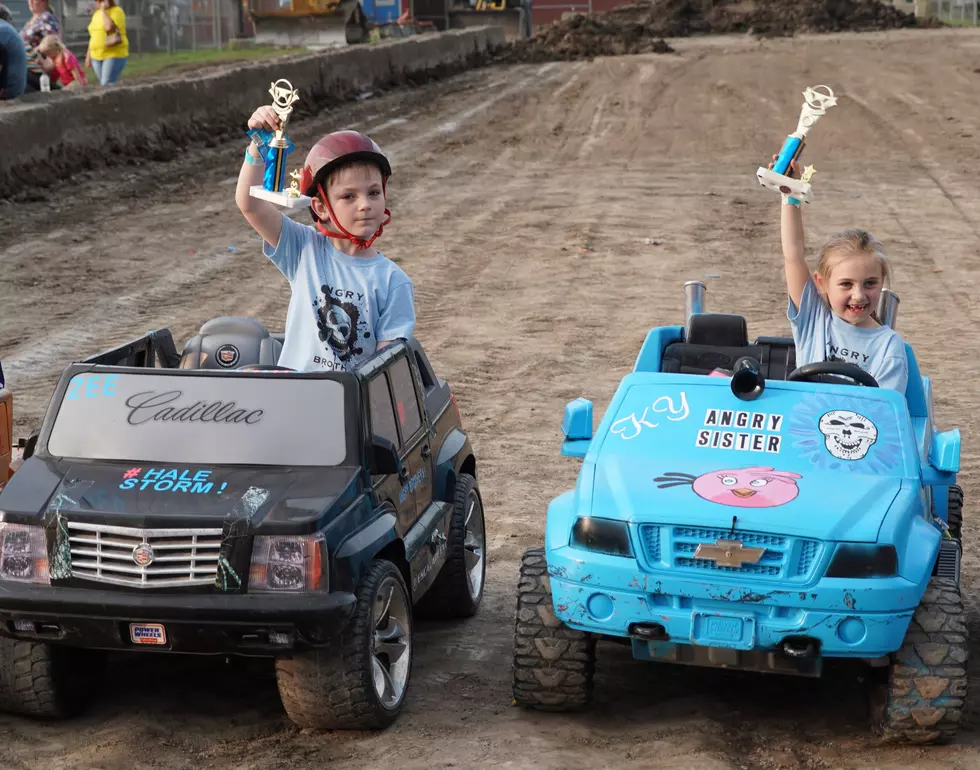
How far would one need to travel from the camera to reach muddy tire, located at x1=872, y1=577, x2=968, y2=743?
526 centimetres

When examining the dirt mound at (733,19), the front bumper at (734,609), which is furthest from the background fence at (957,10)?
the front bumper at (734,609)

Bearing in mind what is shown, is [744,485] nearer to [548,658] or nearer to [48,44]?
[548,658]

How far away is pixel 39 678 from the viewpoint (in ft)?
17.9

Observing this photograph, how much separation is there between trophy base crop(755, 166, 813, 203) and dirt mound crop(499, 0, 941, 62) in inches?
1341

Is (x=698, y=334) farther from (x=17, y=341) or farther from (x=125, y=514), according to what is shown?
(x=17, y=341)

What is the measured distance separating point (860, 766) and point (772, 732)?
411 mm

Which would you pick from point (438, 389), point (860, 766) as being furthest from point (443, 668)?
point (860, 766)

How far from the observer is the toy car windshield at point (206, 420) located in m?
5.59

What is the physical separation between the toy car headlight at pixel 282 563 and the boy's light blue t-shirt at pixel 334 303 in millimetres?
1157

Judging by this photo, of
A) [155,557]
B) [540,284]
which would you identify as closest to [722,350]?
[155,557]

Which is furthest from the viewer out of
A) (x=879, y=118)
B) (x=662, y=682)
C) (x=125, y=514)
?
(x=879, y=118)

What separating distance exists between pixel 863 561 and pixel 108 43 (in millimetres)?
19839

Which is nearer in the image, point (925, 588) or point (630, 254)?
point (925, 588)

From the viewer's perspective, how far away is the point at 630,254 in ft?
51.1
